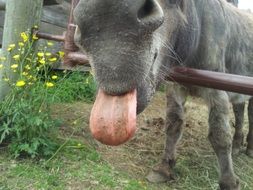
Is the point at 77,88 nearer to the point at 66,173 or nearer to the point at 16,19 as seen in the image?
the point at 16,19

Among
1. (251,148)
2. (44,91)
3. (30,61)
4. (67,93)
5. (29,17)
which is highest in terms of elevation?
(29,17)

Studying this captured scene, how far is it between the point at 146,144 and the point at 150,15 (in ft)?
7.72

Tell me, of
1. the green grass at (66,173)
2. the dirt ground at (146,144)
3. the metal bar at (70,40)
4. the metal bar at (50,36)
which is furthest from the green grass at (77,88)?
the metal bar at (70,40)

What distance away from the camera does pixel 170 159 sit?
10.5ft

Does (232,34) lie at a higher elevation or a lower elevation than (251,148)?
higher

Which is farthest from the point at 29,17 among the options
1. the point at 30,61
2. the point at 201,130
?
the point at 201,130

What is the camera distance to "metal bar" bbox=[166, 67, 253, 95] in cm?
165

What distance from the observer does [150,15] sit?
1.32m

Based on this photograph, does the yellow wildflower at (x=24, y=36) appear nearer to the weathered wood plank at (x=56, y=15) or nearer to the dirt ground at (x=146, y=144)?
the dirt ground at (x=146, y=144)

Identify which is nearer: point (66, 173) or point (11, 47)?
point (66, 173)

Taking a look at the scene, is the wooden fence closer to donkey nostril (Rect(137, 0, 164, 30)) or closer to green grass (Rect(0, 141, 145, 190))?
green grass (Rect(0, 141, 145, 190))

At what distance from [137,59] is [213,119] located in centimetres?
150

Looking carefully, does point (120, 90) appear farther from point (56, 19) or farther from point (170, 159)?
point (56, 19)

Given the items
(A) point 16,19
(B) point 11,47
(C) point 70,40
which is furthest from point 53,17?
(C) point 70,40
